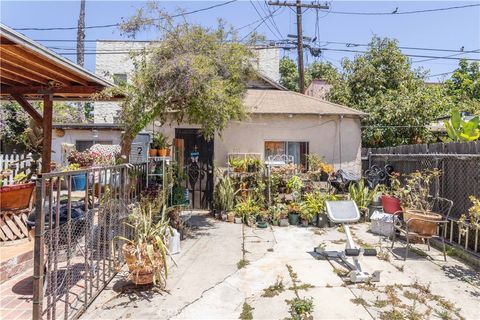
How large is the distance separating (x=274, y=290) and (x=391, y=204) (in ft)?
13.7

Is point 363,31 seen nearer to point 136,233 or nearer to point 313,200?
point 313,200

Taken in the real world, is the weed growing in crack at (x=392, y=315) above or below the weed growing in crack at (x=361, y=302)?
above

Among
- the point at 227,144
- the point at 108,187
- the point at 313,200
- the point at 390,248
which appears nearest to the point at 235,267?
the point at 108,187

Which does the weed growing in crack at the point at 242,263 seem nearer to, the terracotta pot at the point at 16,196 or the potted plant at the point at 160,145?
the potted plant at the point at 160,145

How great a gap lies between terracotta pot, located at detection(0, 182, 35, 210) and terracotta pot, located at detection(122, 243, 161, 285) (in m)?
2.44

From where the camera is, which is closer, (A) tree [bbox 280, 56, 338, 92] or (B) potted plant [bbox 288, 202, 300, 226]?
(B) potted plant [bbox 288, 202, 300, 226]

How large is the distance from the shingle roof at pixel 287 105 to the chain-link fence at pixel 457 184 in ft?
9.53

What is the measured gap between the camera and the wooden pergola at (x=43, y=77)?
3.90m

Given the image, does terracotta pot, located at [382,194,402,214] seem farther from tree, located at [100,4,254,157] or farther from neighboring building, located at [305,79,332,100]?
neighboring building, located at [305,79,332,100]

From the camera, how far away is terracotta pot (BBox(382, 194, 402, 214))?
22.8 feet

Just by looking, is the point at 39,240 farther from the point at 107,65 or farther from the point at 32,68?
the point at 107,65

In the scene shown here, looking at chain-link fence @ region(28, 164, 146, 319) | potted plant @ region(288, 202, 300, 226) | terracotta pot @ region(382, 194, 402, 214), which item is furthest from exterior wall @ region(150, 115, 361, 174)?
chain-link fence @ region(28, 164, 146, 319)

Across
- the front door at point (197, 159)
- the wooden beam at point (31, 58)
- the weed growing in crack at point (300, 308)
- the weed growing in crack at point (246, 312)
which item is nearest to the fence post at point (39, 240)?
the wooden beam at point (31, 58)

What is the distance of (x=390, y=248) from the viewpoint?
20.1ft
